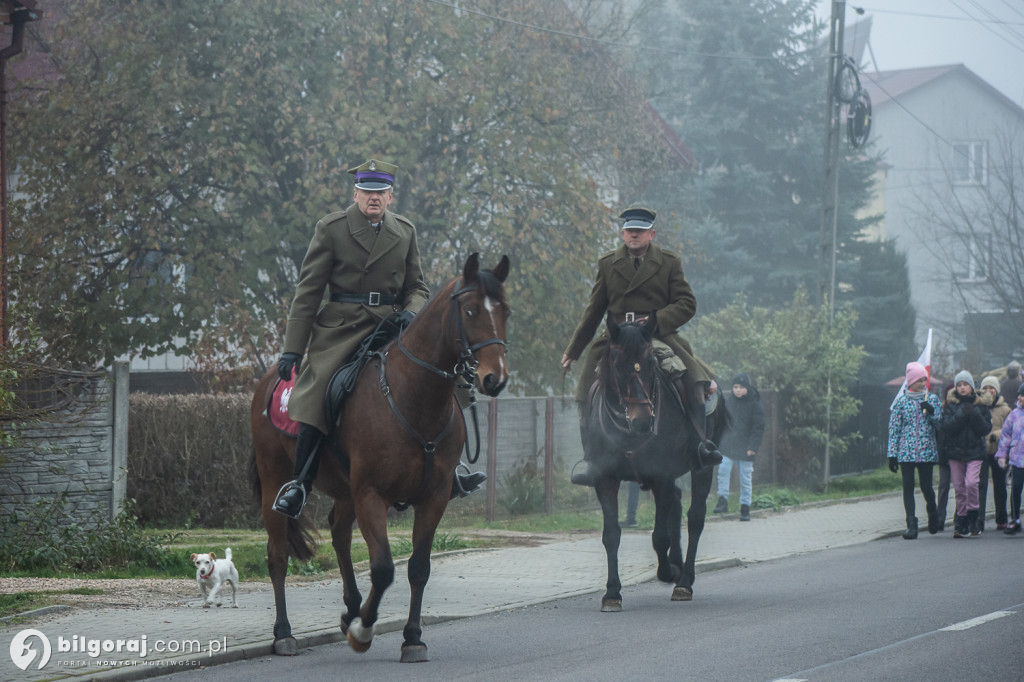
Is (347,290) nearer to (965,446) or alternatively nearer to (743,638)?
(743,638)

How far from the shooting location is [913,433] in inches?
654

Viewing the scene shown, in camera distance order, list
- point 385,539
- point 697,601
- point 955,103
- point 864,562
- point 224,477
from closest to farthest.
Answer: point 385,539, point 697,601, point 864,562, point 224,477, point 955,103

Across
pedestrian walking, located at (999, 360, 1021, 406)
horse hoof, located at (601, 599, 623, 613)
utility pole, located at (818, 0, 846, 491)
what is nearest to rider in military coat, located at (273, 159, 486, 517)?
horse hoof, located at (601, 599, 623, 613)

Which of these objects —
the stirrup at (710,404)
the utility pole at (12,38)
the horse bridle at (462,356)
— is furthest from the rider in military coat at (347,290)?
the utility pole at (12,38)

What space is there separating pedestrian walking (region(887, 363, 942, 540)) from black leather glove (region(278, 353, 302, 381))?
9.65m

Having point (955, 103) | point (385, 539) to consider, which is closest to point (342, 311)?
point (385, 539)

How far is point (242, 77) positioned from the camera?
22703 mm

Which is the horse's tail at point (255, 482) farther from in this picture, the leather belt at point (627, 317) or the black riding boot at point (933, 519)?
the black riding boot at point (933, 519)

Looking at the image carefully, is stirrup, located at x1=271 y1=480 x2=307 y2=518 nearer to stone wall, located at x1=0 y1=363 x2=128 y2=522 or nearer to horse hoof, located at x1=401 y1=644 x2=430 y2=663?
horse hoof, located at x1=401 y1=644 x2=430 y2=663

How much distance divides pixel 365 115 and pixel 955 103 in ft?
148

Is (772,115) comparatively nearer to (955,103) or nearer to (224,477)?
(955,103)

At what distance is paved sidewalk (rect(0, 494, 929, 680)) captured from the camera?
8.24m

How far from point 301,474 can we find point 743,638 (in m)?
3.11

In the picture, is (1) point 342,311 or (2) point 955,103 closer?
(1) point 342,311
